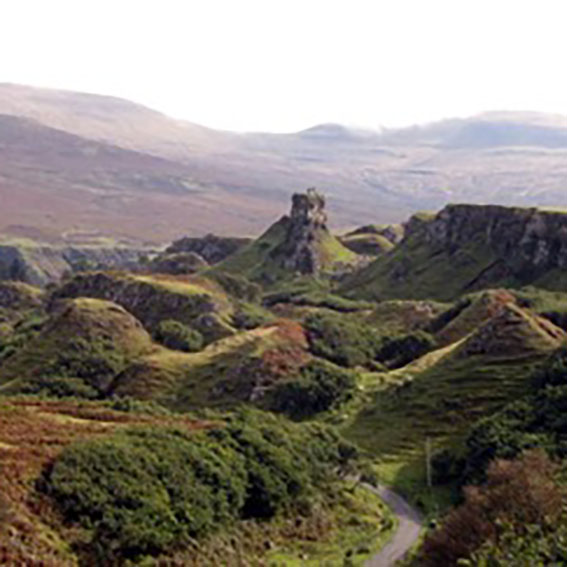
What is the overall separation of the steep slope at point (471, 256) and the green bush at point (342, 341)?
111 feet

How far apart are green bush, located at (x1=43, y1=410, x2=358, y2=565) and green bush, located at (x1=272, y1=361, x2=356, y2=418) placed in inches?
970

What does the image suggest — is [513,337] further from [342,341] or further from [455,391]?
[342,341]

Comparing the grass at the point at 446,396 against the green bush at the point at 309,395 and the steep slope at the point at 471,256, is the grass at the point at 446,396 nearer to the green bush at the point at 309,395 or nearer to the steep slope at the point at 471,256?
the green bush at the point at 309,395

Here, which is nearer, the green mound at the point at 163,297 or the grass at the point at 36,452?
the grass at the point at 36,452

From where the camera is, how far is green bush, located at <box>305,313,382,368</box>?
368 feet

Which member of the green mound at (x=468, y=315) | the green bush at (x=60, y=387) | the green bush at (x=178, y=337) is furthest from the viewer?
the green bush at (x=178, y=337)

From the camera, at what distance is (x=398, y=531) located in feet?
210

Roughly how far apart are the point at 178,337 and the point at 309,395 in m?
26.2

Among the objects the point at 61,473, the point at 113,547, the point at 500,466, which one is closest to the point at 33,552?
the point at 113,547

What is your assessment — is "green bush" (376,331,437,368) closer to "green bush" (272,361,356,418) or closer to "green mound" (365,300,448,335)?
"green mound" (365,300,448,335)

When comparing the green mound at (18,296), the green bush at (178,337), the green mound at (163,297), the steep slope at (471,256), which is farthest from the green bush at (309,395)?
the green mound at (18,296)

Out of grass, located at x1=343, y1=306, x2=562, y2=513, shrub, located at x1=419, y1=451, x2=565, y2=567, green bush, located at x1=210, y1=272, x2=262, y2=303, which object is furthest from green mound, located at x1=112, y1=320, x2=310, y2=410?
shrub, located at x1=419, y1=451, x2=565, y2=567

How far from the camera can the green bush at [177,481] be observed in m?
48.5

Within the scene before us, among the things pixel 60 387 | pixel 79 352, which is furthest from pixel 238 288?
pixel 60 387
